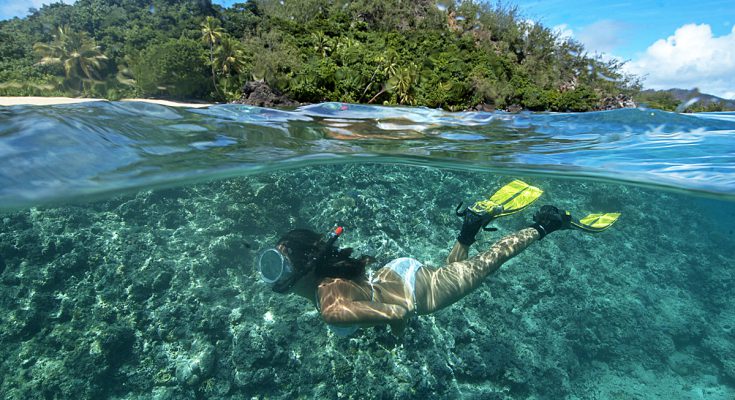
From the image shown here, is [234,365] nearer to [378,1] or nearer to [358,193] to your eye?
[358,193]

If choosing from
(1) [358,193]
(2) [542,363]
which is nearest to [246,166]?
(1) [358,193]

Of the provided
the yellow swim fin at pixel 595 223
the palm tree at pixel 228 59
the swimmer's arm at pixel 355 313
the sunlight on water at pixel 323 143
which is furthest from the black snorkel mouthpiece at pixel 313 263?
the palm tree at pixel 228 59

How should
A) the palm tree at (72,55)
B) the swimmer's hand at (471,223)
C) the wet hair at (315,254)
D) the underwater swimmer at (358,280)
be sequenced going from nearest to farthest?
1. the underwater swimmer at (358,280)
2. the wet hair at (315,254)
3. the swimmer's hand at (471,223)
4. the palm tree at (72,55)

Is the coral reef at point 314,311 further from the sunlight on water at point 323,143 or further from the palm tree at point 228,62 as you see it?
the palm tree at point 228,62

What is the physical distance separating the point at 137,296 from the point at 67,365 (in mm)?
1631

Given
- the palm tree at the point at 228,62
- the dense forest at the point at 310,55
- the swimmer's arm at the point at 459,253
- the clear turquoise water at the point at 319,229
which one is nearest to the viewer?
the swimmer's arm at the point at 459,253

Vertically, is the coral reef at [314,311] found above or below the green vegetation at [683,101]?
below

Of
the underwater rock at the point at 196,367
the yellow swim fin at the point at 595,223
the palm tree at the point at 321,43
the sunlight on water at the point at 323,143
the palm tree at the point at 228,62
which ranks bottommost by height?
the underwater rock at the point at 196,367

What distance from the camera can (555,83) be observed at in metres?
24.0

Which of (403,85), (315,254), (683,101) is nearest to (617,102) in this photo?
(683,101)

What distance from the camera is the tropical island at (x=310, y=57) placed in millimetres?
9430

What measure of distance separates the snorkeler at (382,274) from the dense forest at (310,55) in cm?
785

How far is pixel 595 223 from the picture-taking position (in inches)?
297

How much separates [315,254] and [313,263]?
110mm
